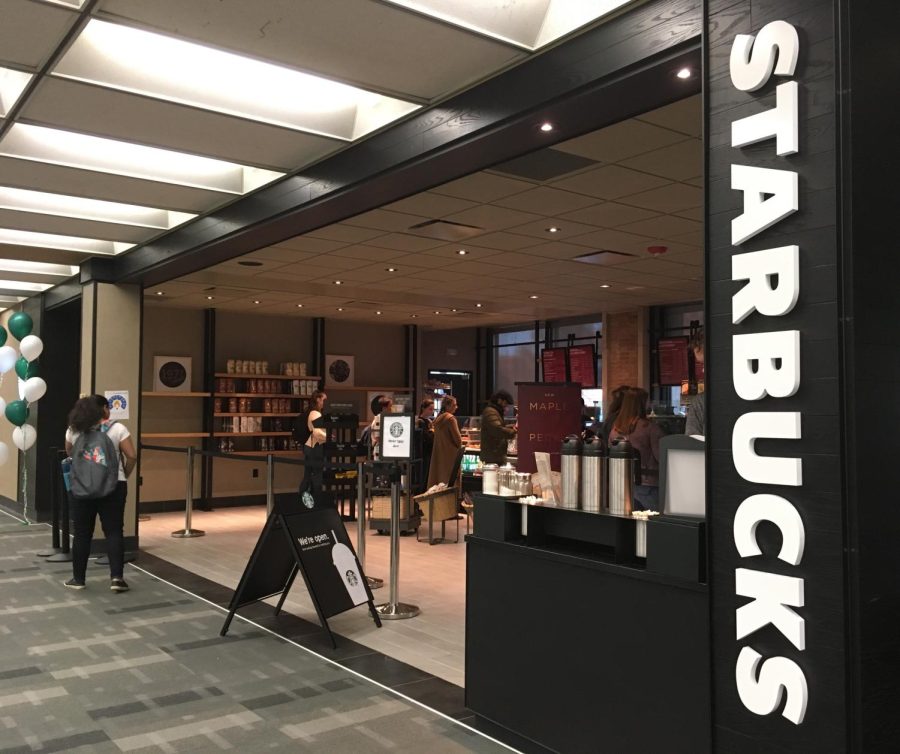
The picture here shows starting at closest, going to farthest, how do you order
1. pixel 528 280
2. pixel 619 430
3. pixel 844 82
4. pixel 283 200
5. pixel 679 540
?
pixel 844 82 < pixel 679 540 < pixel 283 200 < pixel 619 430 < pixel 528 280

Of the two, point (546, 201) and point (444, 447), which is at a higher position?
point (546, 201)

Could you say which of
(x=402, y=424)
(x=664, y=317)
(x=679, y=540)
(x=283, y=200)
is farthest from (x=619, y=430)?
(x=664, y=317)

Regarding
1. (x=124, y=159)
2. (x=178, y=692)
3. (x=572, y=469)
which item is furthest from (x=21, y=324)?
(x=572, y=469)

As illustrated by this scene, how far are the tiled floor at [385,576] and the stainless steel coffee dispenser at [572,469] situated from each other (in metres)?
1.40

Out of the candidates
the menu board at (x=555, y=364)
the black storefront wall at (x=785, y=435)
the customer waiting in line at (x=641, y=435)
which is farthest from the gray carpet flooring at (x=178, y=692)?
the menu board at (x=555, y=364)

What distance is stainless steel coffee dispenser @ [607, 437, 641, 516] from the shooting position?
317 cm

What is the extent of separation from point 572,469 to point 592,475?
0.33 ft

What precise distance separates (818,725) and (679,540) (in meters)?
0.70

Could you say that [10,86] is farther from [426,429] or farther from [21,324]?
[426,429]

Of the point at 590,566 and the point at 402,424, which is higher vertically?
the point at 402,424

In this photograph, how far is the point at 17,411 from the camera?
939cm

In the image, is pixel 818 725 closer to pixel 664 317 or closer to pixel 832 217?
pixel 832 217

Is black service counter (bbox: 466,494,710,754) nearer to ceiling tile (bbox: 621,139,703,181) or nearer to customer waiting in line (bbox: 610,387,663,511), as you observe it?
ceiling tile (bbox: 621,139,703,181)

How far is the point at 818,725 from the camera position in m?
2.20
